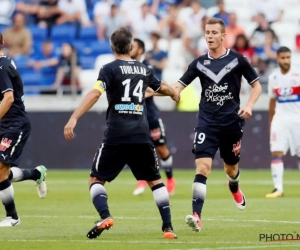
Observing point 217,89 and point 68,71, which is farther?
point 68,71

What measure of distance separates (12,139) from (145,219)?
6.93 feet

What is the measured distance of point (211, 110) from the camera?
11117 millimetres

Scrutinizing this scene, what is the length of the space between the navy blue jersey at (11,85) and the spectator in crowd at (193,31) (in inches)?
520

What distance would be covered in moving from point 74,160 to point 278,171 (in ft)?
26.4

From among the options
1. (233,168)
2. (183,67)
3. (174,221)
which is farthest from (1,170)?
(183,67)

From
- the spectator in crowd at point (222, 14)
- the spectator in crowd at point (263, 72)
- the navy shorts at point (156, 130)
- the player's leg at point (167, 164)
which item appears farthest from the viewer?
the spectator in crowd at point (222, 14)

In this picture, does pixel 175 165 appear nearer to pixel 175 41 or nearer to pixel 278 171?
pixel 175 41

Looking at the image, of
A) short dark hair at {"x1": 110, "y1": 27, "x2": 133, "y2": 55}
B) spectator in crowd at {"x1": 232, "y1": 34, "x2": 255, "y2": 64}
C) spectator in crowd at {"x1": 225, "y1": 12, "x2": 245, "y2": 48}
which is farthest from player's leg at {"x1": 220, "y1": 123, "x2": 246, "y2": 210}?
spectator in crowd at {"x1": 225, "y1": 12, "x2": 245, "y2": 48}

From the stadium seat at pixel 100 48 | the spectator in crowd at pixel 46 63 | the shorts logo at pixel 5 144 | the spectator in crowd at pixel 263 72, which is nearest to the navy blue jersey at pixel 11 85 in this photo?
the shorts logo at pixel 5 144

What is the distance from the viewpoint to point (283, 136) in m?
15.8

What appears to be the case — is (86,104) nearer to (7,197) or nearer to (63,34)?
(7,197)

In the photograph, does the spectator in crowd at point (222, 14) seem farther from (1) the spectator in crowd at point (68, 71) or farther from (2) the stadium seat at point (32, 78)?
(2) the stadium seat at point (32, 78)

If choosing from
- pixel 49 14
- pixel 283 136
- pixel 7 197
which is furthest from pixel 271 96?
pixel 49 14

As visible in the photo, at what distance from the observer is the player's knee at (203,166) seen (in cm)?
1067
